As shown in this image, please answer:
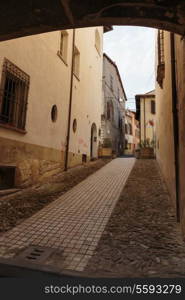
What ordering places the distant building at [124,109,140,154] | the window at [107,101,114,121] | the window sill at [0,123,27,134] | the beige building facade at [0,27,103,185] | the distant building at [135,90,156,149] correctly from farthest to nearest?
the distant building at [124,109,140,154] → the window at [107,101,114,121] → the distant building at [135,90,156,149] → the beige building facade at [0,27,103,185] → the window sill at [0,123,27,134]

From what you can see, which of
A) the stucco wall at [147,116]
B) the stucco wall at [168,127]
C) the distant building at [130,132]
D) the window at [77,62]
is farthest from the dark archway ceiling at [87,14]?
the distant building at [130,132]

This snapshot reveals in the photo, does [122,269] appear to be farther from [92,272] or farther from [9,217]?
[9,217]

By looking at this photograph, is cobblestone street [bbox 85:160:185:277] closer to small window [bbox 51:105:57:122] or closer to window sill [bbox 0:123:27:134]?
window sill [bbox 0:123:27:134]

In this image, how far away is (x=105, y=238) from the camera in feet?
8.97

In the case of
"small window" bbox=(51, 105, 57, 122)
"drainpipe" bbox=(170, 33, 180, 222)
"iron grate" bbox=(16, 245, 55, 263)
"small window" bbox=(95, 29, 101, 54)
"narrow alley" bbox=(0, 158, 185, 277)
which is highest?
"small window" bbox=(95, 29, 101, 54)

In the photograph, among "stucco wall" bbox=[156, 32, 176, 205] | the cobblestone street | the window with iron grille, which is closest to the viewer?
the cobblestone street

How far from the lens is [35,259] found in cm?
219

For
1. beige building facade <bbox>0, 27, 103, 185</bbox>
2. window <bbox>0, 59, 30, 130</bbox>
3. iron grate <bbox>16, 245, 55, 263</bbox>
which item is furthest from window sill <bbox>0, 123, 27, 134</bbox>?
iron grate <bbox>16, 245, 55, 263</bbox>

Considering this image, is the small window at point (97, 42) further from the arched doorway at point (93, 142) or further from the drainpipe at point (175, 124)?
the drainpipe at point (175, 124)

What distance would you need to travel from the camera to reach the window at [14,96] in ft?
16.4

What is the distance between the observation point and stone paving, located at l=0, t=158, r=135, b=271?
2.35m

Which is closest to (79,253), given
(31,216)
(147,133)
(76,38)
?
(31,216)

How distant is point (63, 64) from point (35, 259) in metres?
7.69

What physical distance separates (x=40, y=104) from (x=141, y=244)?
5.25 m
